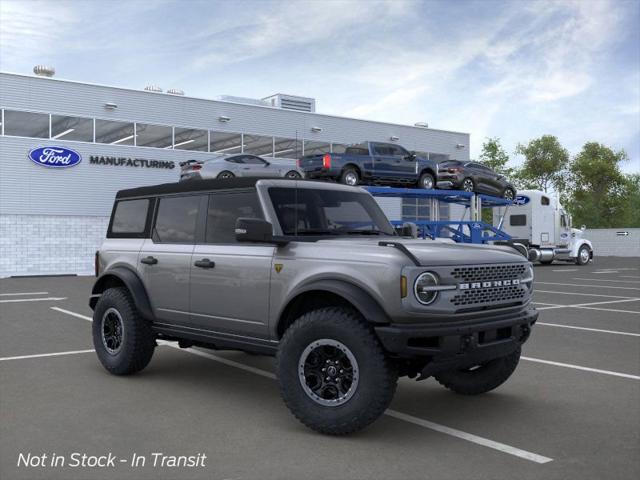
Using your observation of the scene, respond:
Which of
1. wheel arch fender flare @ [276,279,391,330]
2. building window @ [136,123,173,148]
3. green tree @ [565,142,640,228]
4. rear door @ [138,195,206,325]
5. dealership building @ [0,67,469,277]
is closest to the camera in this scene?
wheel arch fender flare @ [276,279,391,330]

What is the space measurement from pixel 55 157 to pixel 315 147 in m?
13.2

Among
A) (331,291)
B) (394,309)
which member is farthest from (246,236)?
(394,309)

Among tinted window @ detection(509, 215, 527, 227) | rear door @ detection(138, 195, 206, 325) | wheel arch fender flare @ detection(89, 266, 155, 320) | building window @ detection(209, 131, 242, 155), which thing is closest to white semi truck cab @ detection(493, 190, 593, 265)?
tinted window @ detection(509, 215, 527, 227)

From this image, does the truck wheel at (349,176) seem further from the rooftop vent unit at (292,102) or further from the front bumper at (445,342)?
the rooftop vent unit at (292,102)

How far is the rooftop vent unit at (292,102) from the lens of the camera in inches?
1395

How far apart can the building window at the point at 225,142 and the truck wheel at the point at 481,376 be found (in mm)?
26883

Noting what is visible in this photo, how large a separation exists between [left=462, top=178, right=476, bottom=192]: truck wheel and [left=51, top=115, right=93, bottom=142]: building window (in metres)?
15.8

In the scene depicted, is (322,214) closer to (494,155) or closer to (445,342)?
(445,342)

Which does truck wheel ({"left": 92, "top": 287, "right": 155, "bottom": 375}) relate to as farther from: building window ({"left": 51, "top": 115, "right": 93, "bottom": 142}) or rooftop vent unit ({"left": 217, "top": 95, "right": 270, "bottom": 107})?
rooftop vent unit ({"left": 217, "top": 95, "right": 270, "bottom": 107})

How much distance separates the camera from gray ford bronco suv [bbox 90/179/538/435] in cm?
471

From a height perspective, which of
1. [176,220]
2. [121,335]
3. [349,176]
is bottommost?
[121,335]

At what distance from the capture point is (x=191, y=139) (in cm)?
3109

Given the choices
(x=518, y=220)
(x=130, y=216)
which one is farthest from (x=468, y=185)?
(x=130, y=216)

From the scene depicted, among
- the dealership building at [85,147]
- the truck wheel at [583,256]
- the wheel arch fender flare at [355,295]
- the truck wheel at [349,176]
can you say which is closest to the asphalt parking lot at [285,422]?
the wheel arch fender flare at [355,295]
